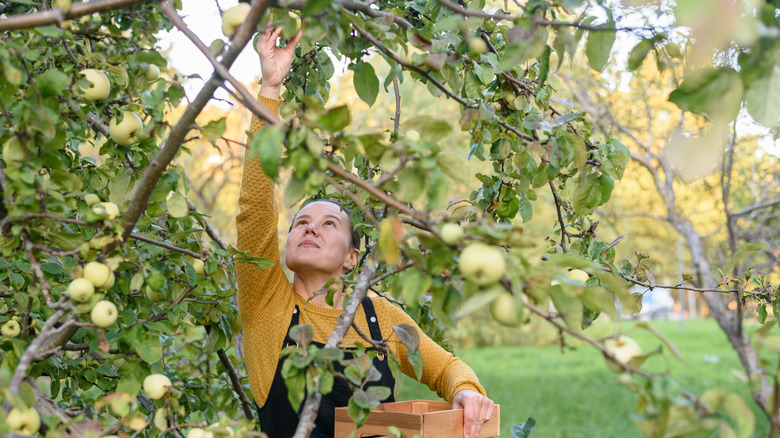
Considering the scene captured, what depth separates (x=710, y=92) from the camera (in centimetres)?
101

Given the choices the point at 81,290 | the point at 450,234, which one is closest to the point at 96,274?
the point at 81,290

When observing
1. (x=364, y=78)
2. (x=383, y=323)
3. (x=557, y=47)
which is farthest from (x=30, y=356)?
(x=383, y=323)

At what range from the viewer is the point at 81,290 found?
3.89 feet

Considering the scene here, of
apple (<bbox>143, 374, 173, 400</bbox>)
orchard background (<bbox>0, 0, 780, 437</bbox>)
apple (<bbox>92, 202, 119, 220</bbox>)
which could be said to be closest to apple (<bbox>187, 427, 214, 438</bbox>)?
orchard background (<bbox>0, 0, 780, 437</bbox>)

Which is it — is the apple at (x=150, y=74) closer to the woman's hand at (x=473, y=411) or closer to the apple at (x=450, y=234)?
the apple at (x=450, y=234)

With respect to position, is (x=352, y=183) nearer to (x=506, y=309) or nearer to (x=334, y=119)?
(x=334, y=119)

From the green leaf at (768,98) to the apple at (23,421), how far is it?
49.3 inches

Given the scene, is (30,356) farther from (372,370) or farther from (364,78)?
(364,78)

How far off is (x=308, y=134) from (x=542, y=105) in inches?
41.1

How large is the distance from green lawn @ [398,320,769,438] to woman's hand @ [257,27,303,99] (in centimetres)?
313

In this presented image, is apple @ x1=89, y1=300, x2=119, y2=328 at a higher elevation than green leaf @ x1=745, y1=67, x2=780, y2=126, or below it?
below

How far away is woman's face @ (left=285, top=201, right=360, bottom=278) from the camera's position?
223 cm

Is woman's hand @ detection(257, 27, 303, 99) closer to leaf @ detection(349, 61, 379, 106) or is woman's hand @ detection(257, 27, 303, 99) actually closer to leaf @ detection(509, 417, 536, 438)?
leaf @ detection(349, 61, 379, 106)

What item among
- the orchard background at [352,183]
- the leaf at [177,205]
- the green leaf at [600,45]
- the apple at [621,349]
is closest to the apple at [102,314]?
the orchard background at [352,183]
